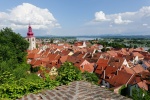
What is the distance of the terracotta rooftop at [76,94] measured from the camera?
4.86 metres

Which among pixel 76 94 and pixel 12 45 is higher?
pixel 76 94

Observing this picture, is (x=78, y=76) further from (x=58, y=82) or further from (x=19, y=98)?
(x=19, y=98)

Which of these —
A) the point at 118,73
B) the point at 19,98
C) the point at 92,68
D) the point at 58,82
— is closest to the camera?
the point at 19,98

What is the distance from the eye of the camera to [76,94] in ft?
16.5

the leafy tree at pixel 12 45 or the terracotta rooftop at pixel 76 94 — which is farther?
the leafy tree at pixel 12 45

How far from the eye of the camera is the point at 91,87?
19.1 ft

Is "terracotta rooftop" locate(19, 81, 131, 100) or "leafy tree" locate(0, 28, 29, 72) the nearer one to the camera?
"terracotta rooftop" locate(19, 81, 131, 100)

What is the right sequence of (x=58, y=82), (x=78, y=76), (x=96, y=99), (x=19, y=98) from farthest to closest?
(x=78, y=76) < (x=58, y=82) < (x=19, y=98) < (x=96, y=99)

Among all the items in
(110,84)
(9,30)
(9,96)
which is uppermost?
(9,30)

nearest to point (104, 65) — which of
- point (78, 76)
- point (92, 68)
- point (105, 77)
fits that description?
point (92, 68)

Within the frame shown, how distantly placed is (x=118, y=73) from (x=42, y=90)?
29.8 m

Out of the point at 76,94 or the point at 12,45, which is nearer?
the point at 76,94

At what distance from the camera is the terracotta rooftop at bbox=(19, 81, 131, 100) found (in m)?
4.86

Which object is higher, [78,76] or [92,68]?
[78,76]
